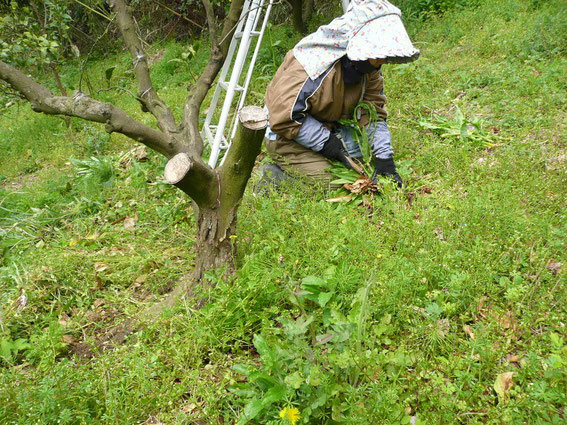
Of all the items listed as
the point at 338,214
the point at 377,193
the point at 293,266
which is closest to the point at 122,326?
the point at 293,266

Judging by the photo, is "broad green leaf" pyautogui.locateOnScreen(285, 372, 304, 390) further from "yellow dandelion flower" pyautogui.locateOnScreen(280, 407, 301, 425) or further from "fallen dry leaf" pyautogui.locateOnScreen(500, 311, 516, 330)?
"fallen dry leaf" pyautogui.locateOnScreen(500, 311, 516, 330)

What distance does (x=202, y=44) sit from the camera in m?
9.02

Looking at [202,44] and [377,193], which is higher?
[202,44]

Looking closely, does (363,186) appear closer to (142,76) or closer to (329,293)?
(329,293)

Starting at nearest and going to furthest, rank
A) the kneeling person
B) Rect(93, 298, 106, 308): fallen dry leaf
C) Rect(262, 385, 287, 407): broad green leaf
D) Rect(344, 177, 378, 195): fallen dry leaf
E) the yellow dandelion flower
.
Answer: the yellow dandelion flower, Rect(262, 385, 287, 407): broad green leaf, Rect(93, 298, 106, 308): fallen dry leaf, the kneeling person, Rect(344, 177, 378, 195): fallen dry leaf

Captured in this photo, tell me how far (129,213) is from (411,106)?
3.34 metres

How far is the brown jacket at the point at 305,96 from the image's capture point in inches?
126

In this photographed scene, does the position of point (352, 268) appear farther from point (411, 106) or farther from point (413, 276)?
point (411, 106)

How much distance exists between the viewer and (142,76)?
3.29 m

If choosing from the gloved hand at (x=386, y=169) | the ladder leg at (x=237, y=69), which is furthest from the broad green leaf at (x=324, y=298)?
the ladder leg at (x=237, y=69)

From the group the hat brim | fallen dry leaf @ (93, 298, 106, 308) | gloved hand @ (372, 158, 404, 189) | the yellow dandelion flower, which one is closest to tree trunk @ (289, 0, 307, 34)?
the hat brim

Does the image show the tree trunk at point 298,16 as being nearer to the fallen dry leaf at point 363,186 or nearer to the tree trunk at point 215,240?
the fallen dry leaf at point 363,186

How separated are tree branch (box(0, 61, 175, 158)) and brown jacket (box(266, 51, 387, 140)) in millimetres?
1143

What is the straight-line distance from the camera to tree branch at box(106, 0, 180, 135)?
316 cm
